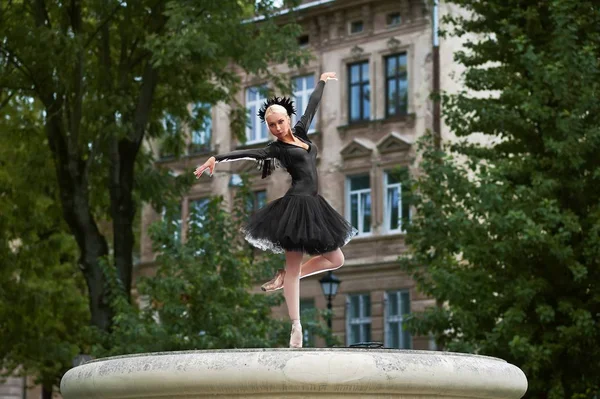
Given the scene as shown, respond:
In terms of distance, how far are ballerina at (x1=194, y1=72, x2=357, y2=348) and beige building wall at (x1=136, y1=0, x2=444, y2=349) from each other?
2619cm

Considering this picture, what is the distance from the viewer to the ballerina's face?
9836 millimetres

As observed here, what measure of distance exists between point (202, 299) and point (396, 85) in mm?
17248

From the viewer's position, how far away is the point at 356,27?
39469 millimetres

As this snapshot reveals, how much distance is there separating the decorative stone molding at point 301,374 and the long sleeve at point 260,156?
167 cm

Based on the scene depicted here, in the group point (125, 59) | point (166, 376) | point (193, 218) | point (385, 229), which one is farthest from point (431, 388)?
point (385, 229)

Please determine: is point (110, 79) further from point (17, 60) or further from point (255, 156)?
point (255, 156)

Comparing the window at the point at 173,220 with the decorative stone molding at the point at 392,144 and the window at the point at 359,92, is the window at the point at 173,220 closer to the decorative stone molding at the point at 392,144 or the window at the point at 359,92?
the decorative stone molding at the point at 392,144

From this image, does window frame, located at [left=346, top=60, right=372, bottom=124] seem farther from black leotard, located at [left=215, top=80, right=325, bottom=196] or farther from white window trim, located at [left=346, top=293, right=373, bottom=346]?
black leotard, located at [left=215, top=80, right=325, bottom=196]

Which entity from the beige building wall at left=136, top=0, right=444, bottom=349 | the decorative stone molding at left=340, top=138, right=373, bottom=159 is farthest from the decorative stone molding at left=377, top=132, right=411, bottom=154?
the decorative stone molding at left=340, top=138, right=373, bottom=159

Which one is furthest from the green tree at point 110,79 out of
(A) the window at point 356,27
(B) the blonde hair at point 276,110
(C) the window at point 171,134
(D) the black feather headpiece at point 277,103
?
(A) the window at point 356,27

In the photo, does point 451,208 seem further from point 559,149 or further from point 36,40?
point 36,40

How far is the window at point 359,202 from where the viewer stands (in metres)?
38.4

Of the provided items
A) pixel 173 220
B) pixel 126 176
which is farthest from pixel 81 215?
pixel 173 220

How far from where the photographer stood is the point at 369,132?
127 ft
